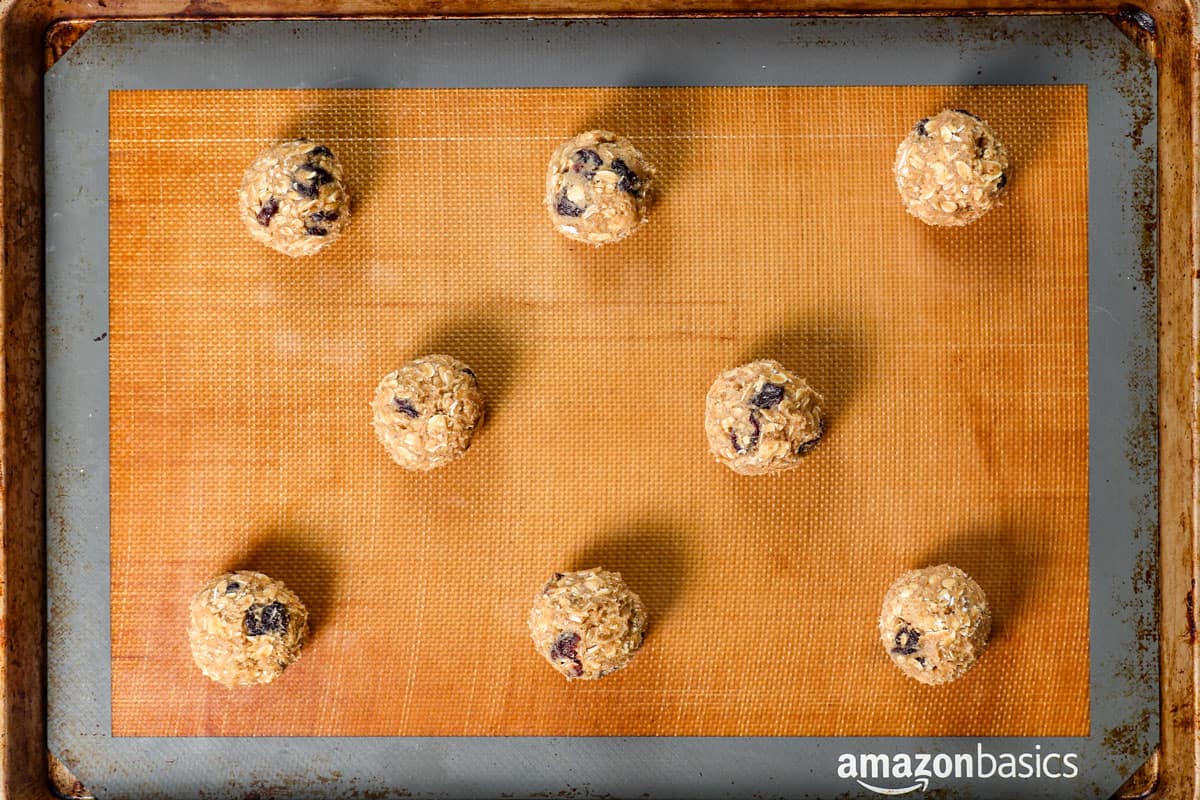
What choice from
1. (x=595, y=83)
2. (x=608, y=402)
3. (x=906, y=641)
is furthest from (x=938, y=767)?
(x=595, y=83)

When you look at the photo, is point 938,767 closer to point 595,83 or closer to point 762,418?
point 762,418

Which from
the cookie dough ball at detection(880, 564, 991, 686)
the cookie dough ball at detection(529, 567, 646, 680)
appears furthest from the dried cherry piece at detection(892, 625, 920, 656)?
the cookie dough ball at detection(529, 567, 646, 680)

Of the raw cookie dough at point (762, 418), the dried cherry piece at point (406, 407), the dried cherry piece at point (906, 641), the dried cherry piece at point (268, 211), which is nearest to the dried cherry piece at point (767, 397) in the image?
the raw cookie dough at point (762, 418)

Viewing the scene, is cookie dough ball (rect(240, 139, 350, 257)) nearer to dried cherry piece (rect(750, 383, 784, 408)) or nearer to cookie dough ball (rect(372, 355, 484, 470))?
cookie dough ball (rect(372, 355, 484, 470))

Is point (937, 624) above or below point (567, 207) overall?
below

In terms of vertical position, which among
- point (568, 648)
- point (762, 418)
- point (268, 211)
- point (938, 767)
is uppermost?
Result: point (268, 211)

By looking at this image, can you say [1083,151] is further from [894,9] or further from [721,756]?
[721,756]
